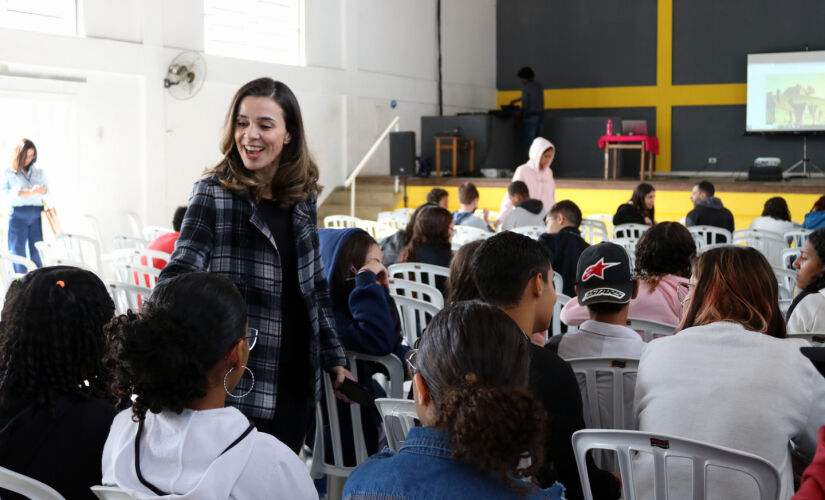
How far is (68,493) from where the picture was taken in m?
1.51

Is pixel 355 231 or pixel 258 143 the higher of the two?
pixel 258 143

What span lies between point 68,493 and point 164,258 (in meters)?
2.86

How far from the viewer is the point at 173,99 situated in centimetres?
913

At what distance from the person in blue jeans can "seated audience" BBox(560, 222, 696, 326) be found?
5.73 metres

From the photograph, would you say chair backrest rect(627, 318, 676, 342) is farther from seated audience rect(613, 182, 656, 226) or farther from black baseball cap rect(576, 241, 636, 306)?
seated audience rect(613, 182, 656, 226)

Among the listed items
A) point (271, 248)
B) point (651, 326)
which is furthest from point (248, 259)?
point (651, 326)

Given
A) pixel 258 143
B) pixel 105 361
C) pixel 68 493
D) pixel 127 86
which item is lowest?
pixel 68 493

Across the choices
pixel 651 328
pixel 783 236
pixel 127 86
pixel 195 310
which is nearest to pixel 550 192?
pixel 783 236

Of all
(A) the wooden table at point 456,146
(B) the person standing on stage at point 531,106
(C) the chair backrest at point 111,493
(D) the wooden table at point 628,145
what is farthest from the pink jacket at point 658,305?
(B) the person standing on stage at point 531,106

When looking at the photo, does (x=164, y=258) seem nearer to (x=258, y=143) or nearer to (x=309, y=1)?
(x=258, y=143)

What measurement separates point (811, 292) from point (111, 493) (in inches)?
98.8

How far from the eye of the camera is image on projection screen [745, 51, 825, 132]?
41.5ft

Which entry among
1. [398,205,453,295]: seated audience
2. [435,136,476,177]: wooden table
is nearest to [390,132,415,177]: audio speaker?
[435,136,476,177]: wooden table

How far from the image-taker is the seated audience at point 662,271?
295cm
